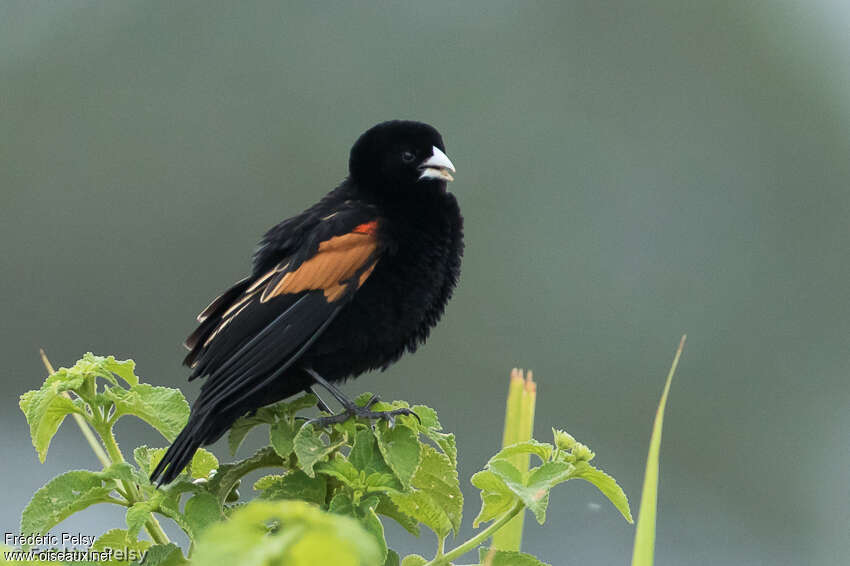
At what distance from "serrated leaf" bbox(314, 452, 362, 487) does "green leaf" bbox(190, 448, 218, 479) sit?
0.77 feet

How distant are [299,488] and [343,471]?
0.26 feet

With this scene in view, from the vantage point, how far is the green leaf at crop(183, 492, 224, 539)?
1168mm

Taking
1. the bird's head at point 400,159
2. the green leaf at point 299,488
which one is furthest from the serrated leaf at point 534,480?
the bird's head at point 400,159

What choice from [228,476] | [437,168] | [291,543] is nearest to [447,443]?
[228,476]

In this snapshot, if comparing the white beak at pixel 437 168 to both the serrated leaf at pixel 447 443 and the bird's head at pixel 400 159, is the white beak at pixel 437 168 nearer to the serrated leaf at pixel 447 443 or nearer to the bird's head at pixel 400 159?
the bird's head at pixel 400 159

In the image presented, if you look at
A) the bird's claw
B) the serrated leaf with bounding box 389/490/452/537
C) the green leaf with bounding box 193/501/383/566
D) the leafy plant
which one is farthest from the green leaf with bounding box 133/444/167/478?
the green leaf with bounding box 193/501/383/566

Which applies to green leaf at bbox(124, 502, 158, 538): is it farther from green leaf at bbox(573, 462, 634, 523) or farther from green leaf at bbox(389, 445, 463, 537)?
green leaf at bbox(573, 462, 634, 523)

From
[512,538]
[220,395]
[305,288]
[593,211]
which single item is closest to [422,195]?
[305,288]

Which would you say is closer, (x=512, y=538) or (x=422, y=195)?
(x=512, y=538)

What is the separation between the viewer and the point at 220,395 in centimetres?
166

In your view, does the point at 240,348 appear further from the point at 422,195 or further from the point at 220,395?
the point at 422,195

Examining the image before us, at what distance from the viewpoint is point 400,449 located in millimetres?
1270

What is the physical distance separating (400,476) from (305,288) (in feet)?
2.60

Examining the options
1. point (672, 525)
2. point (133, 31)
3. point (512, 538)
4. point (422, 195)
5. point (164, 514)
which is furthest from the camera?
point (133, 31)
